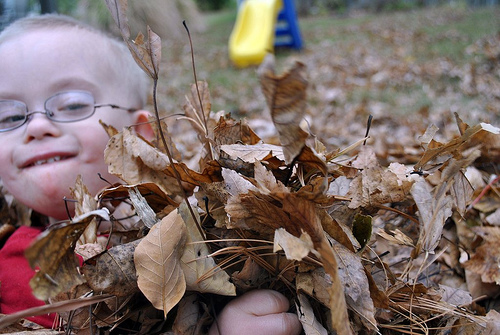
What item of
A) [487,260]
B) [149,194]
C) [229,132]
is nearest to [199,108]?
[229,132]

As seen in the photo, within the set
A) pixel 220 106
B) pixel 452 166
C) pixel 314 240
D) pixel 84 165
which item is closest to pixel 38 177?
pixel 84 165

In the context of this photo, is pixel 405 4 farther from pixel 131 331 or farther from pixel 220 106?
pixel 131 331

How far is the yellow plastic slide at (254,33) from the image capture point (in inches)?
298

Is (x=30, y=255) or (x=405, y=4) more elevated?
(x=30, y=255)

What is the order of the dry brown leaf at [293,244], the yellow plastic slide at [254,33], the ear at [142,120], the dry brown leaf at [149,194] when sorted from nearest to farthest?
the dry brown leaf at [293,244], the dry brown leaf at [149,194], the ear at [142,120], the yellow plastic slide at [254,33]

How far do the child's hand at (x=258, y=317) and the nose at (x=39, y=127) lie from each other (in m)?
0.93

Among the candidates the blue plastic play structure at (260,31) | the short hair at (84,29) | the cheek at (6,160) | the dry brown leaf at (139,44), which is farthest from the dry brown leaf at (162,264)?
the blue plastic play structure at (260,31)

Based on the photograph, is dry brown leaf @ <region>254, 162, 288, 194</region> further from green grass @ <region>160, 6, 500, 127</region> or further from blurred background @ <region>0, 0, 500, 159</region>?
green grass @ <region>160, 6, 500, 127</region>

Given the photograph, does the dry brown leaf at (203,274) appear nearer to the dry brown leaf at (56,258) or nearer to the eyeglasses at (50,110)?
the dry brown leaf at (56,258)

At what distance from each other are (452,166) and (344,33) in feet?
33.4

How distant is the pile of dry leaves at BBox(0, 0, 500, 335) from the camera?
0.86 metres

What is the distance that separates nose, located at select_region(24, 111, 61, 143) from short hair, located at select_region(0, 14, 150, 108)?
401mm

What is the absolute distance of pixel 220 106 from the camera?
5.30 m

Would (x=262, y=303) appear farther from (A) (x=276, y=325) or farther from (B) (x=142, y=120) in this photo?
(B) (x=142, y=120)
